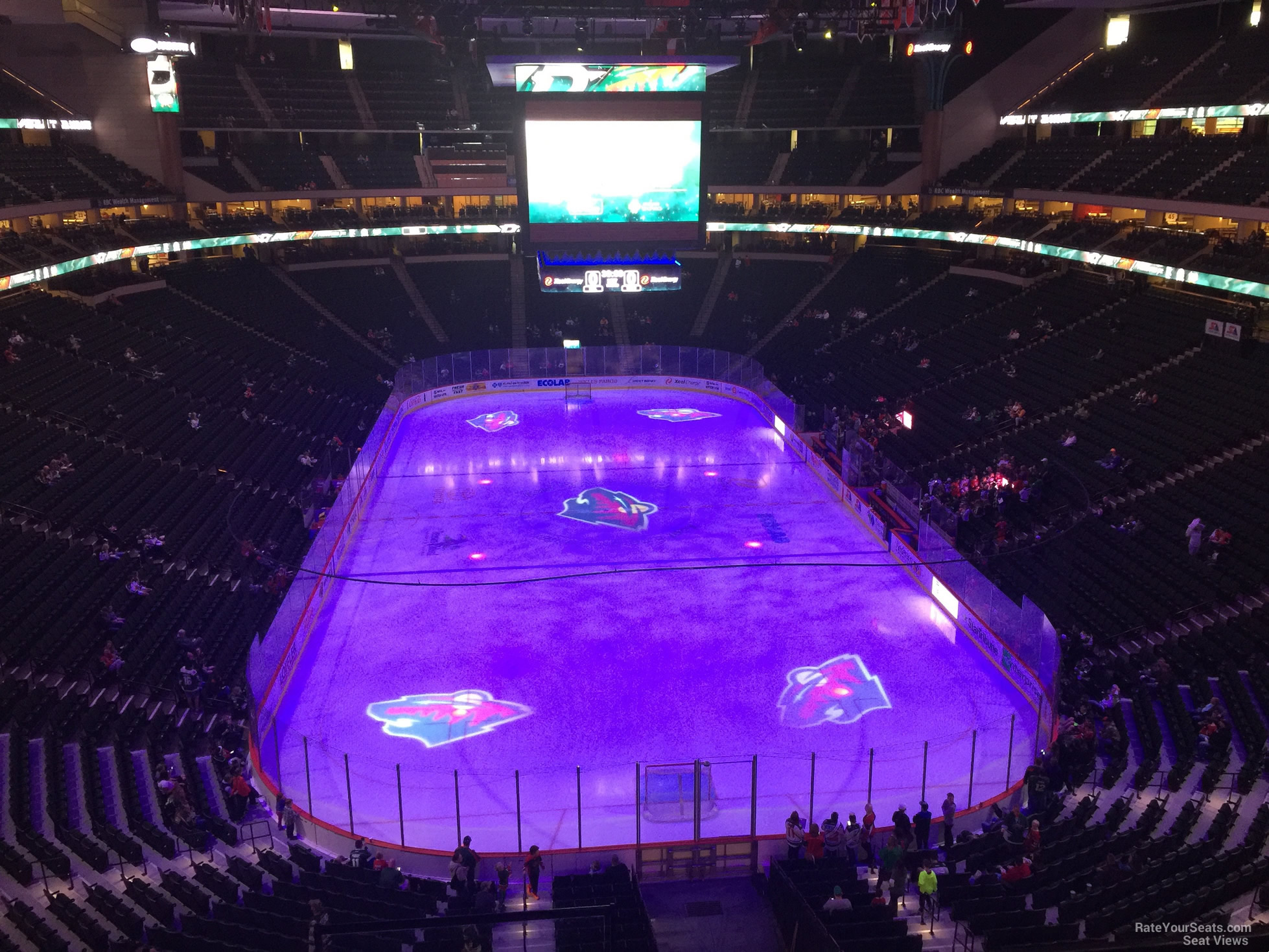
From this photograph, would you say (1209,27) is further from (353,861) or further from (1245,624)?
(353,861)

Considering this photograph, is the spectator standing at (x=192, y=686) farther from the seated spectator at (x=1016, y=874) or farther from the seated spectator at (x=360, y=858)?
the seated spectator at (x=1016, y=874)

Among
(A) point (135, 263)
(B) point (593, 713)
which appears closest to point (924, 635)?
(B) point (593, 713)

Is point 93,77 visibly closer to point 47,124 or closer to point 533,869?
point 47,124

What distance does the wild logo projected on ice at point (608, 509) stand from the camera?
28672mm

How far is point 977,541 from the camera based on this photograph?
23500 millimetres

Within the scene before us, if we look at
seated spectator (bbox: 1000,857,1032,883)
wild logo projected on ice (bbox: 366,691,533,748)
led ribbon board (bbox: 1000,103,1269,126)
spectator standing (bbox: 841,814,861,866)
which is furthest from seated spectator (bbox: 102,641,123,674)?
led ribbon board (bbox: 1000,103,1269,126)

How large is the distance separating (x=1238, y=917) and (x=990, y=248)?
125ft

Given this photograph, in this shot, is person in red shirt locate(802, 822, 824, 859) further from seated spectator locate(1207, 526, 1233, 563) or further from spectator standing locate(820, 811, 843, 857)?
seated spectator locate(1207, 526, 1233, 563)

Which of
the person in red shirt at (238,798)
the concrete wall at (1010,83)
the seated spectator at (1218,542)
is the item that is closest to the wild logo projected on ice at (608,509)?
the seated spectator at (1218,542)

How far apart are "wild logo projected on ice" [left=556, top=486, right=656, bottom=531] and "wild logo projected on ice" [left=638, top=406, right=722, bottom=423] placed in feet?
30.6

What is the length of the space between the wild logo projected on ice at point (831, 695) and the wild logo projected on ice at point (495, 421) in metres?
21.0

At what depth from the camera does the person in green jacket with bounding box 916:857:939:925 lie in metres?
12.1

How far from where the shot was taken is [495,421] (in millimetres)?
39750

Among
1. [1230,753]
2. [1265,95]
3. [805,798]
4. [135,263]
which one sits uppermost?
[1265,95]
